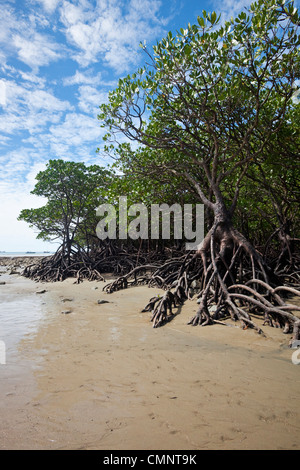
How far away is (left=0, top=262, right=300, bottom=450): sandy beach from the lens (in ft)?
5.57

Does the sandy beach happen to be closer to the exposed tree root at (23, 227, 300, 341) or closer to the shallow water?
the shallow water

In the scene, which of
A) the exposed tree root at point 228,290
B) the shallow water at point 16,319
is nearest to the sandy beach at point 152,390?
the shallow water at point 16,319

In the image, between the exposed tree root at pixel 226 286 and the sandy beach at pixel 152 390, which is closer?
the sandy beach at pixel 152 390

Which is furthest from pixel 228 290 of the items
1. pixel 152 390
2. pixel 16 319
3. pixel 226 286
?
pixel 16 319

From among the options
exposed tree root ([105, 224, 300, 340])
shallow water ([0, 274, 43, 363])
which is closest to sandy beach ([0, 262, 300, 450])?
shallow water ([0, 274, 43, 363])

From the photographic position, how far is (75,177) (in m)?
14.9

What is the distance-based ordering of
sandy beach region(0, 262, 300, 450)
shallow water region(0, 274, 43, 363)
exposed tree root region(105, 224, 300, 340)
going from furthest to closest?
exposed tree root region(105, 224, 300, 340)
shallow water region(0, 274, 43, 363)
sandy beach region(0, 262, 300, 450)

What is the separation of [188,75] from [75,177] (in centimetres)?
1057

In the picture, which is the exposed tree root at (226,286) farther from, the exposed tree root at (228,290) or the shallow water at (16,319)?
the shallow water at (16,319)

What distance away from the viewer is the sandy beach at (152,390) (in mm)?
1696

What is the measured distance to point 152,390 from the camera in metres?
2.34

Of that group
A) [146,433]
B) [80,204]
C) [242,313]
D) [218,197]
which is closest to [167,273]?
[218,197]
